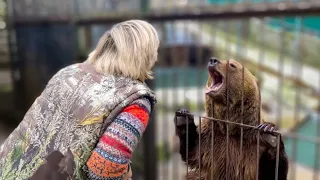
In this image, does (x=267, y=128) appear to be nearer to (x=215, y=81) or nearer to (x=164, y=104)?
(x=215, y=81)

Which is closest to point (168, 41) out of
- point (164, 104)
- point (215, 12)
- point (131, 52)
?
point (164, 104)

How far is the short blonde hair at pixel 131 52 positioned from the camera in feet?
5.28

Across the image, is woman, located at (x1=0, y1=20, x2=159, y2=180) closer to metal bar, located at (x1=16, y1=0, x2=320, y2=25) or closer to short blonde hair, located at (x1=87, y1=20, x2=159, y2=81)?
short blonde hair, located at (x1=87, y1=20, x2=159, y2=81)

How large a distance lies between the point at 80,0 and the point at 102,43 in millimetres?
2100

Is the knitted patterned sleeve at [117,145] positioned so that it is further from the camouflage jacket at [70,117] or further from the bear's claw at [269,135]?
the bear's claw at [269,135]

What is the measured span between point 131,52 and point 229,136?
46 centimetres

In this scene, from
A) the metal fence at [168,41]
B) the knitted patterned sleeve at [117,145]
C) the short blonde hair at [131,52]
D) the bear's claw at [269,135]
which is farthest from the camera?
the metal fence at [168,41]

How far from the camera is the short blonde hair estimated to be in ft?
5.28

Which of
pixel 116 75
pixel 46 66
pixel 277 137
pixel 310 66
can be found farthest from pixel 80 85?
pixel 310 66

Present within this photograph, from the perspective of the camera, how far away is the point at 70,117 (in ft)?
5.18

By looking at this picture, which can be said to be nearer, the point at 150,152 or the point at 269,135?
the point at 269,135

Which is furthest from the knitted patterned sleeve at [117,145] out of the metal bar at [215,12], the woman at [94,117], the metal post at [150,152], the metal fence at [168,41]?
the metal post at [150,152]

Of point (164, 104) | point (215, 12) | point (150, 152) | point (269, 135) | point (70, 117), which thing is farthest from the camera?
point (164, 104)

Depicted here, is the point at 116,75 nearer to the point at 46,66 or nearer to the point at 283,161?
the point at 283,161
